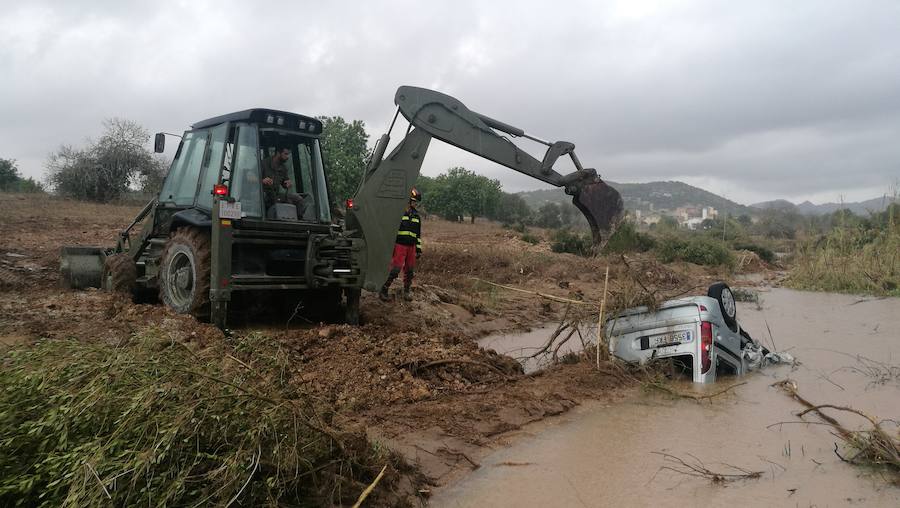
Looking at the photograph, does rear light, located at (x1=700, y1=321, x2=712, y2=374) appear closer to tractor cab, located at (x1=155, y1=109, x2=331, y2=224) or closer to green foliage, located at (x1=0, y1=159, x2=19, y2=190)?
tractor cab, located at (x1=155, y1=109, x2=331, y2=224)

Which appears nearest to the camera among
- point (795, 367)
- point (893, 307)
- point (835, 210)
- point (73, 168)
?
point (795, 367)

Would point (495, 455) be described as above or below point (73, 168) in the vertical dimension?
below

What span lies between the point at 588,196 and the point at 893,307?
10.3m

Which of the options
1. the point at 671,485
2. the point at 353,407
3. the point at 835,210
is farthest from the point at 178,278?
the point at 835,210

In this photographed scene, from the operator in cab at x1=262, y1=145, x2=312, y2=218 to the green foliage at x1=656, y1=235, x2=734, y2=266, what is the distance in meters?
20.0

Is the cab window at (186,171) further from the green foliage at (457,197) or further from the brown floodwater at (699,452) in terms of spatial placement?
the green foliage at (457,197)

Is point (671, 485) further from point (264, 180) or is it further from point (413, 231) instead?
point (413, 231)

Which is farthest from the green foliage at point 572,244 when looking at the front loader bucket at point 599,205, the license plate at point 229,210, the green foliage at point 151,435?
the green foliage at point 151,435

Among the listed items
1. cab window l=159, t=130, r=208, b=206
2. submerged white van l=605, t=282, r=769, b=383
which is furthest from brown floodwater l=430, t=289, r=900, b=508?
cab window l=159, t=130, r=208, b=206

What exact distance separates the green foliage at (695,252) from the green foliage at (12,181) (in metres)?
29.8

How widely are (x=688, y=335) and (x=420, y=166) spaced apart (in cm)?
361

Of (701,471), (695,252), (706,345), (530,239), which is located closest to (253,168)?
(706,345)

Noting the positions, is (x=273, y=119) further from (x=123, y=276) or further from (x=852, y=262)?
(x=852, y=262)

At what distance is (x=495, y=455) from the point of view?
180 inches
